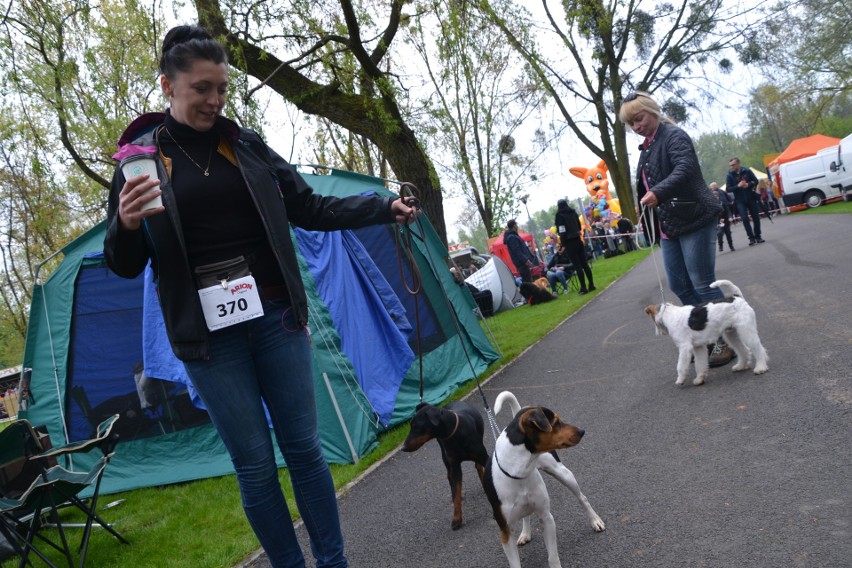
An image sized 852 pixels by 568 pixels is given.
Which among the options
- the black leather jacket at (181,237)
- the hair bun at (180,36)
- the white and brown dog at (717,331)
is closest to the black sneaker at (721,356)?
the white and brown dog at (717,331)

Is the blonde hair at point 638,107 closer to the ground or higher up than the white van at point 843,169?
higher up

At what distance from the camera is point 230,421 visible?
242cm

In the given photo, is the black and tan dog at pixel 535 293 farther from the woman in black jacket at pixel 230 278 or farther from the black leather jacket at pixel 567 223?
the woman in black jacket at pixel 230 278

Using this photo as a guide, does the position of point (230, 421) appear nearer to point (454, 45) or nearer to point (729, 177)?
point (454, 45)

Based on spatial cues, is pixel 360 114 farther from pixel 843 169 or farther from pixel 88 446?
pixel 843 169

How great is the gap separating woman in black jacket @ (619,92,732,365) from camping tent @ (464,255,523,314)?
31.6 ft

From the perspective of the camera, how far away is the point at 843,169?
Result: 24.5 m

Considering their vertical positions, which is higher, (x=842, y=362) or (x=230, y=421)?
(x=230, y=421)

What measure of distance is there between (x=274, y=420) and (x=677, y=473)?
2.21 meters

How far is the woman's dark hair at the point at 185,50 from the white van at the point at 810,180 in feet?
90.5

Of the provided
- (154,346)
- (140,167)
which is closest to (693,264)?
(140,167)

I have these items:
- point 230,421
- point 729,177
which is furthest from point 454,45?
point 729,177

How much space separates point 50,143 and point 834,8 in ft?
90.8

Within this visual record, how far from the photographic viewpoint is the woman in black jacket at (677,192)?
Answer: 16.4ft
